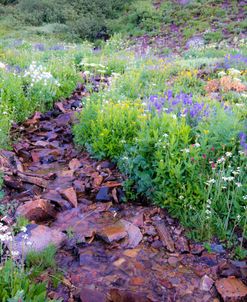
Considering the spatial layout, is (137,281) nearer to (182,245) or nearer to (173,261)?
(173,261)

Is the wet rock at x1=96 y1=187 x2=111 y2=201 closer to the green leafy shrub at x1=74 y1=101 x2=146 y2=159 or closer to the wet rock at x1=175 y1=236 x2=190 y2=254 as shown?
the green leafy shrub at x1=74 y1=101 x2=146 y2=159

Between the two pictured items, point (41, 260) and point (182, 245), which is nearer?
point (41, 260)

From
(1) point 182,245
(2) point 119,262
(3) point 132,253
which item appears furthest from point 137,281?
(1) point 182,245

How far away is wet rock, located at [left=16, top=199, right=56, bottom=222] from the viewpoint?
3936 mm

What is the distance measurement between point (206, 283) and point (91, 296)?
1.00m

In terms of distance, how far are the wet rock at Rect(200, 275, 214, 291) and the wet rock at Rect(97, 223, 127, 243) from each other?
0.87m

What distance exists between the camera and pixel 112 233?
3830 millimetres

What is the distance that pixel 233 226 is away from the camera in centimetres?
380

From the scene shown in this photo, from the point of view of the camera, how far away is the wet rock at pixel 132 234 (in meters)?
3.79

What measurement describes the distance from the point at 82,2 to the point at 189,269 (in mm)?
26250

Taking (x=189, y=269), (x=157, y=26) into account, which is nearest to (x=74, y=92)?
(x=189, y=269)

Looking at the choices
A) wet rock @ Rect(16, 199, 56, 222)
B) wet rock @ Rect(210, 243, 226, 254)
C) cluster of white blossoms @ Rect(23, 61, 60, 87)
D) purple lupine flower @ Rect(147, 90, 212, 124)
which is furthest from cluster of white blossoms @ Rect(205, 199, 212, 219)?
cluster of white blossoms @ Rect(23, 61, 60, 87)

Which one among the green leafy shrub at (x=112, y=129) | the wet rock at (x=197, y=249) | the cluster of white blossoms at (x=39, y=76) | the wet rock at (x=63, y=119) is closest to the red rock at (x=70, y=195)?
the green leafy shrub at (x=112, y=129)

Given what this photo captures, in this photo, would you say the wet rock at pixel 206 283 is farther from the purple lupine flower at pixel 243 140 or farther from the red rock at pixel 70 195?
the red rock at pixel 70 195
